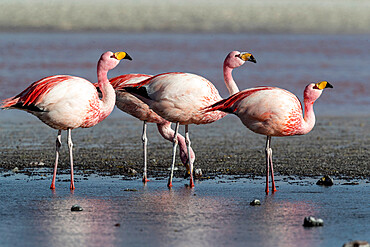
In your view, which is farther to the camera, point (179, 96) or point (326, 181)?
point (179, 96)

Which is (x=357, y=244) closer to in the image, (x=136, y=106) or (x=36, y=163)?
(x=136, y=106)

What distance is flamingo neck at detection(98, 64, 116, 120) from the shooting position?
8797 mm

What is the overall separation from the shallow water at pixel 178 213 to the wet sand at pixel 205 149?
0.63 meters

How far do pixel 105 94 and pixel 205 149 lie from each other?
9.01ft

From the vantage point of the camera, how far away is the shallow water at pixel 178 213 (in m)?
5.84

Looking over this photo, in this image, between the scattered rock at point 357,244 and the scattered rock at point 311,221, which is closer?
the scattered rock at point 357,244

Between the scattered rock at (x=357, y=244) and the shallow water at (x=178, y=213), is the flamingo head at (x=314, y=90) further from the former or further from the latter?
the scattered rock at (x=357, y=244)

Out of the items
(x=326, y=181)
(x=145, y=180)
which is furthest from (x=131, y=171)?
(x=326, y=181)

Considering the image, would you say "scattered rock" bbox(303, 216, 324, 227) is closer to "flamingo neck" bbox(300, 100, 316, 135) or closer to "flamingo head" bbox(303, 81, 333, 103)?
"flamingo neck" bbox(300, 100, 316, 135)

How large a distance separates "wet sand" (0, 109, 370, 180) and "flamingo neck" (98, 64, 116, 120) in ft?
3.18

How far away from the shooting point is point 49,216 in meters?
6.69

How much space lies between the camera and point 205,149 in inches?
438

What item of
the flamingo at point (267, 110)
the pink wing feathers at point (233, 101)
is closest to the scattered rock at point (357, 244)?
the flamingo at point (267, 110)

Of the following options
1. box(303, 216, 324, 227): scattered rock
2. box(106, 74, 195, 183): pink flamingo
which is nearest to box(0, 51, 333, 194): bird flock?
box(106, 74, 195, 183): pink flamingo
